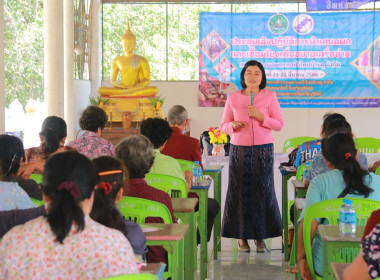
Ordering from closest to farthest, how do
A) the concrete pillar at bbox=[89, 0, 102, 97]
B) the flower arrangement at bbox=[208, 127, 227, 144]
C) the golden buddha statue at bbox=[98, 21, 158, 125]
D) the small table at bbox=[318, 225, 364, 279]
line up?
the small table at bbox=[318, 225, 364, 279] < the flower arrangement at bbox=[208, 127, 227, 144] < the golden buddha statue at bbox=[98, 21, 158, 125] < the concrete pillar at bbox=[89, 0, 102, 97]

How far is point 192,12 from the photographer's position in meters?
13.0

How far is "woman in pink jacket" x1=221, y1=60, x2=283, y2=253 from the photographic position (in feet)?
19.7

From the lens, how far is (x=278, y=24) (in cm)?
1254

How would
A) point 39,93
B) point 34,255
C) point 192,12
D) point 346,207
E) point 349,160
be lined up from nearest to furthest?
point 34,255 → point 346,207 → point 349,160 → point 39,93 → point 192,12

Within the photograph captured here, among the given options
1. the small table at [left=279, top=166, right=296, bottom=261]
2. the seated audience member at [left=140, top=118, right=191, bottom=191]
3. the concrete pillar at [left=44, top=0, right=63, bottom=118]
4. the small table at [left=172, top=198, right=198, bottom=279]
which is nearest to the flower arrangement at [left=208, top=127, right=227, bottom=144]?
the small table at [left=279, top=166, right=296, bottom=261]

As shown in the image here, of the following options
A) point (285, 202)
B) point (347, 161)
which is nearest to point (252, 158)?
point (285, 202)

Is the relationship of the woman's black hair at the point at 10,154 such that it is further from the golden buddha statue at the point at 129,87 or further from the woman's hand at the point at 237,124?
the golden buddha statue at the point at 129,87

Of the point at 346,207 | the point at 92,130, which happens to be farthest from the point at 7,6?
the point at 346,207

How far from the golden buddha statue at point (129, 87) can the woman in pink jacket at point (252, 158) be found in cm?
522

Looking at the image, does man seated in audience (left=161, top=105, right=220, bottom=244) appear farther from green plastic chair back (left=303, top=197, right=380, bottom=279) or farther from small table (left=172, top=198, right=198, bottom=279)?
green plastic chair back (left=303, top=197, right=380, bottom=279)

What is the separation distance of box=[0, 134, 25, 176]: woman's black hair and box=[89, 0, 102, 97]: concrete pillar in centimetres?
969

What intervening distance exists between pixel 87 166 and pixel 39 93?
9.57 m

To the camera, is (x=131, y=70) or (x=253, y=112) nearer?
(x=253, y=112)

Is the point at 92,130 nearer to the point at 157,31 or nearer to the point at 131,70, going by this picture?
the point at 131,70
